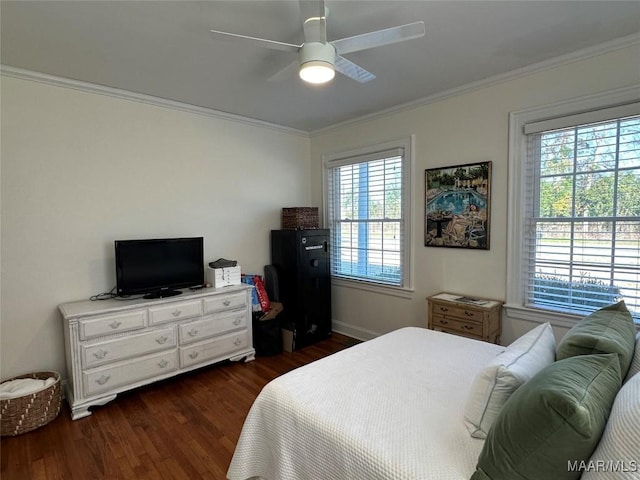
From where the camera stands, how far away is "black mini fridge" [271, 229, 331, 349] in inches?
152

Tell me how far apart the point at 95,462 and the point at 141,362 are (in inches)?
32.4

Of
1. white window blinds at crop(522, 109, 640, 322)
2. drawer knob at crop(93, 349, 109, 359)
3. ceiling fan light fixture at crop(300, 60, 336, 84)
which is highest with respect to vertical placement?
ceiling fan light fixture at crop(300, 60, 336, 84)

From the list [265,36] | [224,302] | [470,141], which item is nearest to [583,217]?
[470,141]

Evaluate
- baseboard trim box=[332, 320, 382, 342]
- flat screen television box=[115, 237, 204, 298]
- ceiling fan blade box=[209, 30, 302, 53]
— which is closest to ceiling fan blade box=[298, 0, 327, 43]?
ceiling fan blade box=[209, 30, 302, 53]

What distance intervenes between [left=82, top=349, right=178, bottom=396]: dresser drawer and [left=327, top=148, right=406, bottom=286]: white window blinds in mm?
2236

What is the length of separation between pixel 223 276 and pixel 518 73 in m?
3.17

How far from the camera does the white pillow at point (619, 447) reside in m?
0.83

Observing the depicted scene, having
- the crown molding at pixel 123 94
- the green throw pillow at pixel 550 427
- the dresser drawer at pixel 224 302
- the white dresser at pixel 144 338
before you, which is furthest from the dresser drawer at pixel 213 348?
the green throw pillow at pixel 550 427

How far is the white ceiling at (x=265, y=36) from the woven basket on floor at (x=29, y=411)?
7.80ft

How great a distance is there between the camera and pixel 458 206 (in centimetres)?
316

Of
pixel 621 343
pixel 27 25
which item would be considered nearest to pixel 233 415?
pixel 621 343

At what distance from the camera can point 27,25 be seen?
2037 millimetres

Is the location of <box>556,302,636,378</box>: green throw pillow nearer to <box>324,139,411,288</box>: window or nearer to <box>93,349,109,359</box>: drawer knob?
<box>324,139,411,288</box>: window

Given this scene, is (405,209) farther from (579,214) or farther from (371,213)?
(579,214)
